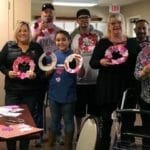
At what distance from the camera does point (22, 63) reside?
11.6 ft

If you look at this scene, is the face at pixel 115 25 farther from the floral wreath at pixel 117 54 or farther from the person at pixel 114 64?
the floral wreath at pixel 117 54

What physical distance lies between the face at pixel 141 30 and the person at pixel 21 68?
109 centimetres

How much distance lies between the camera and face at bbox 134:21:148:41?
3924 mm

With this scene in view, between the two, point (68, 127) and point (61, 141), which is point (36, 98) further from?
point (61, 141)

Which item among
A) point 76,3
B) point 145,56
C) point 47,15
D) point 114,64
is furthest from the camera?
point 76,3

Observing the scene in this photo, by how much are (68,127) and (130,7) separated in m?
9.17

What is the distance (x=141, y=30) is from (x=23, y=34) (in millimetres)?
1273

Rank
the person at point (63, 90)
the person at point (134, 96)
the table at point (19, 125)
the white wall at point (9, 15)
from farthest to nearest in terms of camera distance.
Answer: the white wall at point (9, 15)
the person at point (63, 90)
the person at point (134, 96)
the table at point (19, 125)

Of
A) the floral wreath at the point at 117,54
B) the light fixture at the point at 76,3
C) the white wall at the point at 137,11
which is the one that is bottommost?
the floral wreath at the point at 117,54

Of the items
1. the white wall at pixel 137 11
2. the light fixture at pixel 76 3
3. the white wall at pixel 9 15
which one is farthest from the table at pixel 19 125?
the light fixture at pixel 76 3

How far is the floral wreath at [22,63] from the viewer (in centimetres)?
351

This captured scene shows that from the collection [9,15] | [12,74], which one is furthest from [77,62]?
[9,15]

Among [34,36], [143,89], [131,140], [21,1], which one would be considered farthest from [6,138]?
[21,1]

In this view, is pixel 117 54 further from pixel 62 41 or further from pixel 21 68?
pixel 21 68
